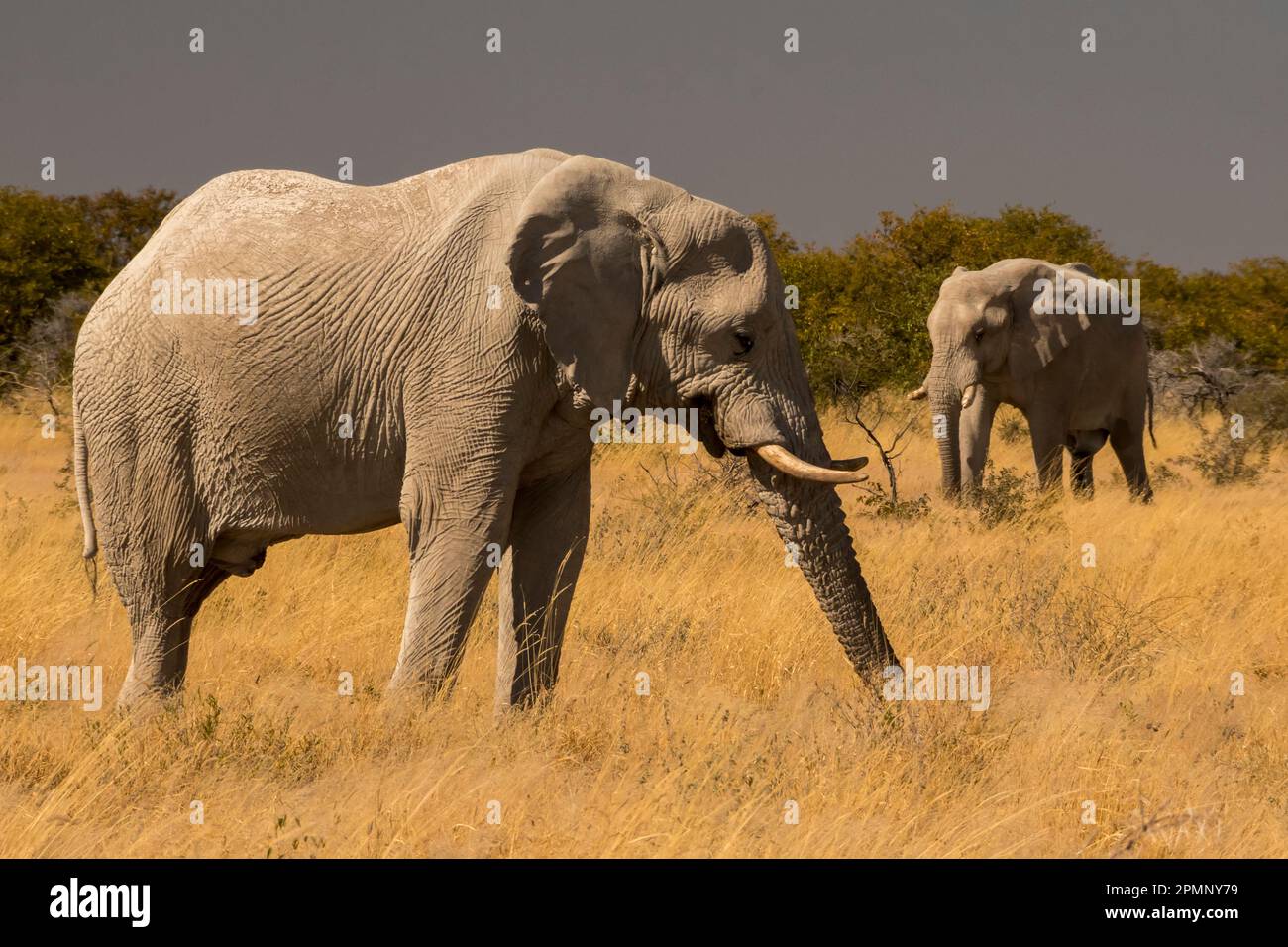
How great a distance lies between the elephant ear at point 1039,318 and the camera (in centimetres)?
1372

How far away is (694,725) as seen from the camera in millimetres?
5742

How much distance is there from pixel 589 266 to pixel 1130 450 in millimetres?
10758

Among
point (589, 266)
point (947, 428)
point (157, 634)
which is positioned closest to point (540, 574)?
point (589, 266)

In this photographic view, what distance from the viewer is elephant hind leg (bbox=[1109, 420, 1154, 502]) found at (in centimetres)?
1492

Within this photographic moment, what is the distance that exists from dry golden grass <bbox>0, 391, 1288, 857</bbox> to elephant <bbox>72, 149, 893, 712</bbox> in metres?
0.49

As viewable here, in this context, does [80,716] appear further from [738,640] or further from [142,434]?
[738,640]

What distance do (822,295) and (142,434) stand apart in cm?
2394

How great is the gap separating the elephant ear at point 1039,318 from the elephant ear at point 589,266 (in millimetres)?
8777

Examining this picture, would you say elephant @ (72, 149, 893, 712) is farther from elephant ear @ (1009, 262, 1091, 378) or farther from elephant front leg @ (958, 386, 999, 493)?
elephant ear @ (1009, 262, 1091, 378)

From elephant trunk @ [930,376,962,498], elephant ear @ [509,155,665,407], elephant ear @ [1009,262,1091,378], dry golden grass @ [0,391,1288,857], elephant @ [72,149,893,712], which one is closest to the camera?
dry golden grass @ [0,391,1288,857]

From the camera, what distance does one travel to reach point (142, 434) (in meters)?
5.97

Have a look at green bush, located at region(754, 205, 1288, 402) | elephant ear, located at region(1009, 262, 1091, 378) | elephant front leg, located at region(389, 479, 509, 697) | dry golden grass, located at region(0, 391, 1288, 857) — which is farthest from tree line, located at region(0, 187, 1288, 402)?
elephant front leg, located at region(389, 479, 509, 697)

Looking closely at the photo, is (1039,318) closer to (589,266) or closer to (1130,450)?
(1130,450)
